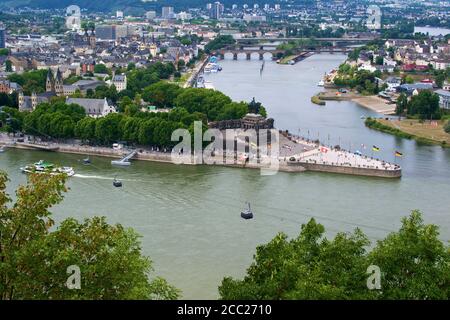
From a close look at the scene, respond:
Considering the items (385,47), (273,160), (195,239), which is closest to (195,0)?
(385,47)

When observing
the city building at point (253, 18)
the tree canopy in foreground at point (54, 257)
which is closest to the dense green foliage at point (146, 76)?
the tree canopy in foreground at point (54, 257)

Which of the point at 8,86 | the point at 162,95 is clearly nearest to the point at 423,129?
the point at 162,95

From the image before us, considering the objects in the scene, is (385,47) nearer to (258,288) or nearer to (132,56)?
(132,56)

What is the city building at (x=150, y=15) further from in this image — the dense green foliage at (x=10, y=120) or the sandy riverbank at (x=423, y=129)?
the dense green foliage at (x=10, y=120)

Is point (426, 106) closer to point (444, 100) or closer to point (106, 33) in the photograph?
point (444, 100)

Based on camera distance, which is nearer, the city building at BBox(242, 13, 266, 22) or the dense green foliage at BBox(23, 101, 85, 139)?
the dense green foliage at BBox(23, 101, 85, 139)

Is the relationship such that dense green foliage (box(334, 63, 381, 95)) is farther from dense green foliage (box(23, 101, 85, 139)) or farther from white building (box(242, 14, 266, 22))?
white building (box(242, 14, 266, 22))

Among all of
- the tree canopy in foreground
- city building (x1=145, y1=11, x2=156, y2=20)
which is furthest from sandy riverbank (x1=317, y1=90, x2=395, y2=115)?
city building (x1=145, y1=11, x2=156, y2=20)
